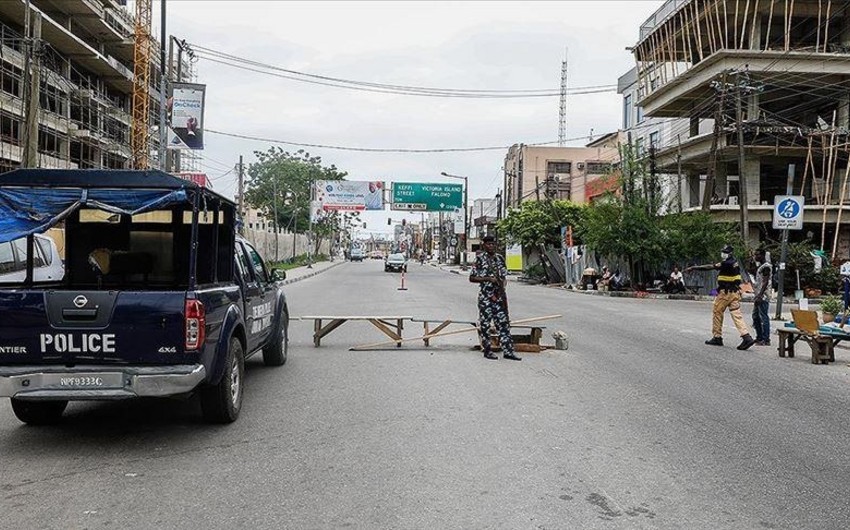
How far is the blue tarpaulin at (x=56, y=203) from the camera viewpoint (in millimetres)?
6199

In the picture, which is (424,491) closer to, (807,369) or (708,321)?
(807,369)

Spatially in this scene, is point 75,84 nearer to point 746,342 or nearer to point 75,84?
point 75,84

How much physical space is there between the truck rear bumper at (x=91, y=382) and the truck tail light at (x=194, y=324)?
229 millimetres

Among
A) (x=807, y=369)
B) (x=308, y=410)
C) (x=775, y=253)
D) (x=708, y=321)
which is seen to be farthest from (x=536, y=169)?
(x=308, y=410)

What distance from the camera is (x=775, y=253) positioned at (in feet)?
98.7

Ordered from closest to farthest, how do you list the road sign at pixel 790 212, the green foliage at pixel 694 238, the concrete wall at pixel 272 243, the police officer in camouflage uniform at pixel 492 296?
1. the police officer in camouflage uniform at pixel 492 296
2. the road sign at pixel 790 212
3. the green foliage at pixel 694 238
4. the concrete wall at pixel 272 243

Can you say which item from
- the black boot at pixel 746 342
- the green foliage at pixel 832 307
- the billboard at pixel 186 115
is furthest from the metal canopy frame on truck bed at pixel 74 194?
the billboard at pixel 186 115

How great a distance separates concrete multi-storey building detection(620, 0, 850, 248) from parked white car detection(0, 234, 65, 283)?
2822 centimetres

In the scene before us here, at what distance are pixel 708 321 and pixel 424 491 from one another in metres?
15.2

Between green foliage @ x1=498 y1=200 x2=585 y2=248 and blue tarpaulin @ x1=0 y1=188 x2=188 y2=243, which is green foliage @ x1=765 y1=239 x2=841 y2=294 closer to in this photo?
green foliage @ x1=498 y1=200 x2=585 y2=248

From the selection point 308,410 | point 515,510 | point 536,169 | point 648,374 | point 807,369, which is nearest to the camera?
point 515,510

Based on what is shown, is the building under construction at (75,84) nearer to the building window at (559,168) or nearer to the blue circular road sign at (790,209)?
the blue circular road sign at (790,209)

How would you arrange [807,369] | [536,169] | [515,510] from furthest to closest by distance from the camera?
1. [536,169]
2. [807,369]
3. [515,510]

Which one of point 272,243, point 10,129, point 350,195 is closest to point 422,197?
point 350,195
